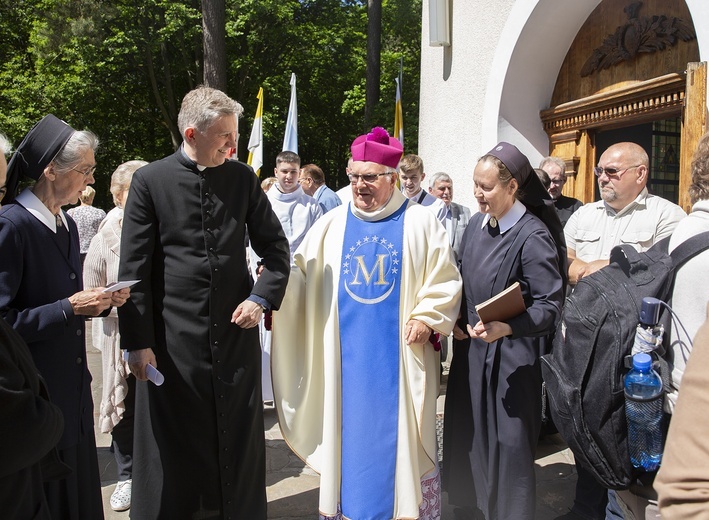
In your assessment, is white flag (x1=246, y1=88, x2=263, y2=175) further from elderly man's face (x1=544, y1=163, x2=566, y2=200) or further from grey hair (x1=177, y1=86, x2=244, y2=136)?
grey hair (x1=177, y1=86, x2=244, y2=136)

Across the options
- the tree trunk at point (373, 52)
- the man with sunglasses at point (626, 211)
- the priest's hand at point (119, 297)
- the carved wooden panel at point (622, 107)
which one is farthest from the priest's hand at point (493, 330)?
the tree trunk at point (373, 52)

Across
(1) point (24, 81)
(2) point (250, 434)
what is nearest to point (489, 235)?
(2) point (250, 434)

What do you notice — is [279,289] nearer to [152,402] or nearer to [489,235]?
[152,402]

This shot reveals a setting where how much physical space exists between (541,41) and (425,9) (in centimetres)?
241

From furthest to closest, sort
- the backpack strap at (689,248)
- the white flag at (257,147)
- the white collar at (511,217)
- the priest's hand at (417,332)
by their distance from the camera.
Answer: the white flag at (257,147), the white collar at (511,217), the priest's hand at (417,332), the backpack strap at (689,248)

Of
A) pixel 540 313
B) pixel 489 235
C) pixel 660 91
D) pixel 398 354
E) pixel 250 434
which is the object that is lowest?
pixel 250 434

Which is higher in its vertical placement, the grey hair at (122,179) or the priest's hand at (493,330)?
the grey hair at (122,179)

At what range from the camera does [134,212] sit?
276cm

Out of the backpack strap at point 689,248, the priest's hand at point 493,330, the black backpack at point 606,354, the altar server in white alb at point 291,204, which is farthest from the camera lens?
the altar server in white alb at point 291,204

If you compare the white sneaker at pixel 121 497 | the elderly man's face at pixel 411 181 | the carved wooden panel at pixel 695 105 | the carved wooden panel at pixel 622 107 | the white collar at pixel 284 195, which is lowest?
the white sneaker at pixel 121 497

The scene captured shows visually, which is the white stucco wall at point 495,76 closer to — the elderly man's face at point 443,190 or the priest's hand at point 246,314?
the elderly man's face at point 443,190

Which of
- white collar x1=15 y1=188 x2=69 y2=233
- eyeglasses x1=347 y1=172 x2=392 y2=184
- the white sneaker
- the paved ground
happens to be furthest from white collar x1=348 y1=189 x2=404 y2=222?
the white sneaker

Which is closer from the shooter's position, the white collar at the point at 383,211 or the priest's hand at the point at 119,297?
the priest's hand at the point at 119,297

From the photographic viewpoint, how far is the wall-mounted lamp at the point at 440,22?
732 centimetres
